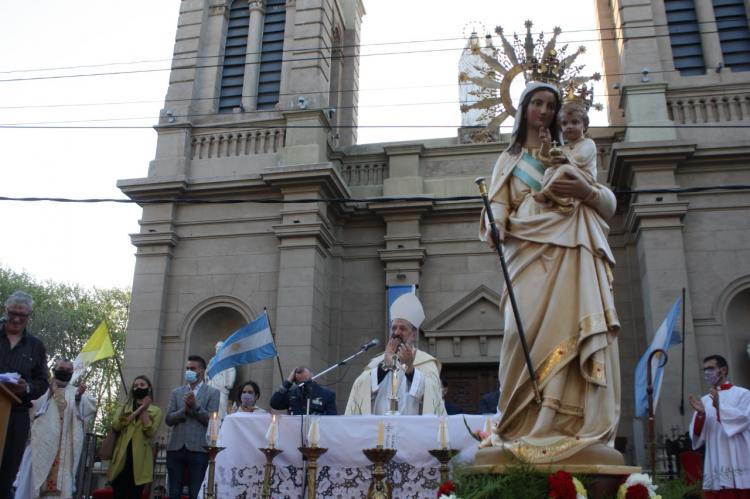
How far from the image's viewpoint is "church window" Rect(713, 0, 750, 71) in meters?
15.0

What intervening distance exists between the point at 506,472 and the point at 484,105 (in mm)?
13340

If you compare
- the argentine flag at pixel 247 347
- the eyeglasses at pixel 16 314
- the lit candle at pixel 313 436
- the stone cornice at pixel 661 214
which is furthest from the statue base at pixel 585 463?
the stone cornice at pixel 661 214

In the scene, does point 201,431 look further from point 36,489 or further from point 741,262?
point 741,262

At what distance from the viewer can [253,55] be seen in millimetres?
17047

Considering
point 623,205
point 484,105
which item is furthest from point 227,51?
point 623,205

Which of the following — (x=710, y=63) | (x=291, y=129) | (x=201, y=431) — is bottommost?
(x=201, y=431)

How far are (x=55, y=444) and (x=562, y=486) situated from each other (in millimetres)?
7968

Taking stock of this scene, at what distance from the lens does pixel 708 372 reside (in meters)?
8.16

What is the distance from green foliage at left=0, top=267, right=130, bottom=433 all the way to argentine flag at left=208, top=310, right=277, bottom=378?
23.9 m

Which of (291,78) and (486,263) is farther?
(291,78)

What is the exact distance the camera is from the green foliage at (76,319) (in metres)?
33.7

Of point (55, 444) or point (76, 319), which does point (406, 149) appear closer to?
point (55, 444)

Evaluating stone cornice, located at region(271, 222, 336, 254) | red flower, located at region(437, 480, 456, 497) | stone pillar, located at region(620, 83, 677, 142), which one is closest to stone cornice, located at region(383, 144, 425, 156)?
stone cornice, located at region(271, 222, 336, 254)

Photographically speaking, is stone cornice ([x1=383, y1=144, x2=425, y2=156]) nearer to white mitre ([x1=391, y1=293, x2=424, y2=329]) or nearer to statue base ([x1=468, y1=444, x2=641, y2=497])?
white mitre ([x1=391, y1=293, x2=424, y2=329])
